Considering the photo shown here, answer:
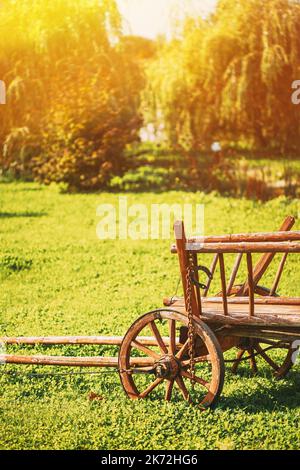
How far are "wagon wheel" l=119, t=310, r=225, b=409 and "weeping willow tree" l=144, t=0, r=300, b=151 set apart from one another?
Answer: 33.4 feet

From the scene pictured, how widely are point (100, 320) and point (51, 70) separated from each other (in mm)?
12551

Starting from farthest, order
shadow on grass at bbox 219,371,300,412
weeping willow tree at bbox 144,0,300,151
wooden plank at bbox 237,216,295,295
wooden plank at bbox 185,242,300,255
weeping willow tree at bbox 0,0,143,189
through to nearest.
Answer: weeping willow tree at bbox 0,0,143,189 < weeping willow tree at bbox 144,0,300,151 < wooden plank at bbox 237,216,295,295 < shadow on grass at bbox 219,371,300,412 < wooden plank at bbox 185,242,300,255

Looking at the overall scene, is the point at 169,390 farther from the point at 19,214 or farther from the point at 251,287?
the point at 19,214

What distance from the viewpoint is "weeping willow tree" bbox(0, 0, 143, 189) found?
16.0 metres

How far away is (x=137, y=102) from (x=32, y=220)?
633 cm

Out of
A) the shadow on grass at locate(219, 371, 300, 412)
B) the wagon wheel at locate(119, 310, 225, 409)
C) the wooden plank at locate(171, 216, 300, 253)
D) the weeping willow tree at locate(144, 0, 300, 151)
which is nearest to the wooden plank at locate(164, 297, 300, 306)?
the wagon wheel at locate(119, 310, 225, 409)

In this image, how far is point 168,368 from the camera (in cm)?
432

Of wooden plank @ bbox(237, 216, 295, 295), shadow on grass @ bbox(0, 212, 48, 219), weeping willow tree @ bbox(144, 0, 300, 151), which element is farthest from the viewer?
weeping willow tree @ bbox(144, 0, 300, 151)

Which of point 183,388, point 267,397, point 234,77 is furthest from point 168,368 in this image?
point 234,77

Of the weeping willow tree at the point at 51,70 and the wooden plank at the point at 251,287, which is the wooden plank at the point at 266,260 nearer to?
the wooden plank at the point at 251,287

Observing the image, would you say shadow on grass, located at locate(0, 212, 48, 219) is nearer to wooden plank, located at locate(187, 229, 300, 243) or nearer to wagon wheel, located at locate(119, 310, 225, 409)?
wagon wheel, located at locate(119, 310, 225, 409)

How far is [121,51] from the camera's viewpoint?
17672 millimetres
